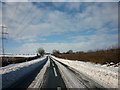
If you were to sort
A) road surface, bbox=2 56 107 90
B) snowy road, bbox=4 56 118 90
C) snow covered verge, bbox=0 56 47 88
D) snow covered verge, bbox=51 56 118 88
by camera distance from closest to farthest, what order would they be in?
road surface, bbox=2 56 107 90, snowy road, bbox=4 56 118 90, snow covered verge, bbox=51 56 118 88, snow covered verge, bbox=0 56 47 88

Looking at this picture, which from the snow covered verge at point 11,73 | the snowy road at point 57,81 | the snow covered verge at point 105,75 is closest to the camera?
the snowy road at point 57,81

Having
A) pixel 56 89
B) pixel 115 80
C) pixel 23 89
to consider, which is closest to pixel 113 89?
pixel 115 80

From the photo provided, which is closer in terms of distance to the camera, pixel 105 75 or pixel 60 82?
pixel 60 82

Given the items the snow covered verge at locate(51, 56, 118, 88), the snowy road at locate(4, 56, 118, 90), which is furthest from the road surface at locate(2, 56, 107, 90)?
the snow covered verge at locate(51, 56, 118, 88)

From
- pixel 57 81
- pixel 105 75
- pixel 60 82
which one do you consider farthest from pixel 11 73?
pixel 105 75

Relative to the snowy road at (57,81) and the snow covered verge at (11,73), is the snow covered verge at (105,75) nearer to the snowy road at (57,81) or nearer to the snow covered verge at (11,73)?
the snowy road at (57,81)

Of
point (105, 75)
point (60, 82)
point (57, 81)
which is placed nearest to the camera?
point (60, 82)

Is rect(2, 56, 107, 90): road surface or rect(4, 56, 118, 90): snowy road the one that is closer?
rect(2, 56, 107, 90): road surface

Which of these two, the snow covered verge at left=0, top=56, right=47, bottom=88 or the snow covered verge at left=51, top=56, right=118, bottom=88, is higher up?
the snow covered verge at left=51, top=56, right=118, bottom=88

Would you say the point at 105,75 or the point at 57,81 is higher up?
the point at 105,75

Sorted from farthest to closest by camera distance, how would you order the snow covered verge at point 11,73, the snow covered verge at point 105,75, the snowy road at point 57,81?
the snow covered verge at point 11,73
the snow covered verge at point 105,75
the snowy road at point 57,81

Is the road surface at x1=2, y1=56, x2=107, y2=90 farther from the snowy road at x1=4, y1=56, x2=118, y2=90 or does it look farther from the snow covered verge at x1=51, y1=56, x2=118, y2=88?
the snow covered verge at x1=51, y1=56, x2=118, y2=88

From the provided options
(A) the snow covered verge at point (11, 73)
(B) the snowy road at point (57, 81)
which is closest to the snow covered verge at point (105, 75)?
(B) the snowy road at point (57, 81)

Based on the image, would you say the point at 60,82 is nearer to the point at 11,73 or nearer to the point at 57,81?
the point at 57,81
